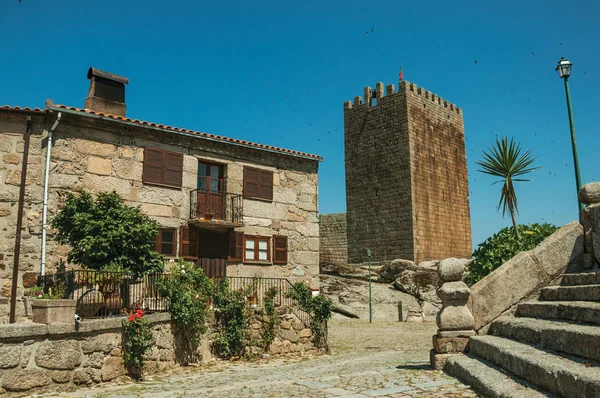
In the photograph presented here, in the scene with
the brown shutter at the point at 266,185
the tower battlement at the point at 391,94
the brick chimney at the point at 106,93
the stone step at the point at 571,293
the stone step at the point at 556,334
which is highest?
the tower battlement at the point at 391,94

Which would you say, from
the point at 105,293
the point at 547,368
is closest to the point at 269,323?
the point at 105,293

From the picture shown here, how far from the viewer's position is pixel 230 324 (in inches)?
446

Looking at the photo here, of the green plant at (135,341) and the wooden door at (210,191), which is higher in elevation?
the wooden door at (210,191)

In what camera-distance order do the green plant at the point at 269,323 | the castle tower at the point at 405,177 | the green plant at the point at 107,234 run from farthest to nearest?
1. the castle tower at the point at 405,177
2. the green plant at the point at 269,323
3. the green plant at the point at 107,234

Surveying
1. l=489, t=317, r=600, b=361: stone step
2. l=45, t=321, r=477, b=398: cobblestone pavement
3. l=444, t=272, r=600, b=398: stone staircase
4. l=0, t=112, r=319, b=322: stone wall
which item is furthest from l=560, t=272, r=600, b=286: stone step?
l=0, t=112, r=319, b=322: stone wall

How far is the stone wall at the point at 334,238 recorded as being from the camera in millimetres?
32344

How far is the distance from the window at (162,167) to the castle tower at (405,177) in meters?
15.2

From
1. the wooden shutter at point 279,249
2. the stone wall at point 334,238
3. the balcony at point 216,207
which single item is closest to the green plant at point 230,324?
the balcony at point 216,207

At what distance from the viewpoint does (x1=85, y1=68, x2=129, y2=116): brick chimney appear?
15.0 meters

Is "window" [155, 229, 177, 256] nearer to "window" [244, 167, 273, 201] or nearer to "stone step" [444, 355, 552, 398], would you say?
"window" [244, 167, 273, 201]

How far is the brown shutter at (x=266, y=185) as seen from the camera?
54.0ft

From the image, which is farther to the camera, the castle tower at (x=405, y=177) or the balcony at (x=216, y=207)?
the castle tower at (x=405, y=177)

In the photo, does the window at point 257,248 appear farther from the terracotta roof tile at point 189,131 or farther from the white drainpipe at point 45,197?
the white drainpipe at point 45,197

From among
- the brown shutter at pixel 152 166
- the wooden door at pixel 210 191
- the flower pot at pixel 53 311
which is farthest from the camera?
the wooden door at pixel 210 191
